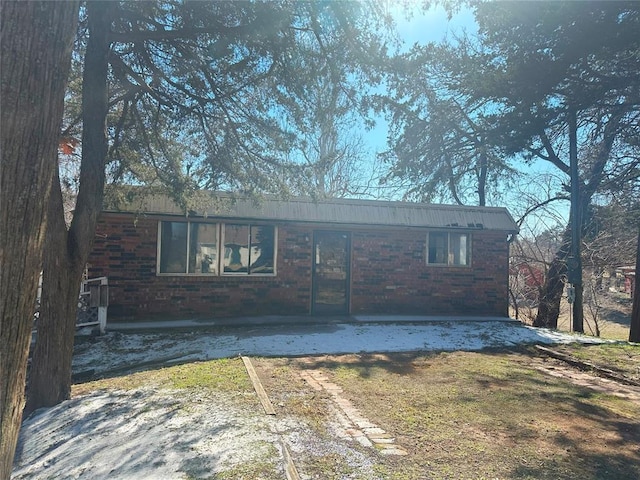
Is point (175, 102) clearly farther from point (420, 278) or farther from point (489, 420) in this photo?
point (420, 278)

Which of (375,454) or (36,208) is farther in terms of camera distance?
(375,454)

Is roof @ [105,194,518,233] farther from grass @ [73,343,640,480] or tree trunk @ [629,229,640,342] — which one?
grass @ [73,343,640,480]

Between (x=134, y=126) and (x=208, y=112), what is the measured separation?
126 centimetres

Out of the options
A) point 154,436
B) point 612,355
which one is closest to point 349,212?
point 612,355

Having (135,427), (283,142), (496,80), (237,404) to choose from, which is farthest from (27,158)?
(496,80)

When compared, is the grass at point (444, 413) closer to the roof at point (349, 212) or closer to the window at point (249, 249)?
the window at point (249, 249)

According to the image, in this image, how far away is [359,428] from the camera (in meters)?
3.90

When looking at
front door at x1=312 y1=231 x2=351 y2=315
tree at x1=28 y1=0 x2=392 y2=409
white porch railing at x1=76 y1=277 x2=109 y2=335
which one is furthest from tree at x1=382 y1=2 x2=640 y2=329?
white porch railing at x1=76 y1=277 x2=109 y2=335

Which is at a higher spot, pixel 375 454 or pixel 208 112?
pixel 208 112

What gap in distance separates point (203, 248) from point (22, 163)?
814cm

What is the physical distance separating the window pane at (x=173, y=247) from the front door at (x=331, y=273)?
318 centimetres

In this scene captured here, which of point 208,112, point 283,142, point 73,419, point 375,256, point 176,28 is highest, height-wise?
point 176,28

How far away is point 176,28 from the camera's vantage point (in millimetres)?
5828

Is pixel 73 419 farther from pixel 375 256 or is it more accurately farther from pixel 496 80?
pixel 375 256
